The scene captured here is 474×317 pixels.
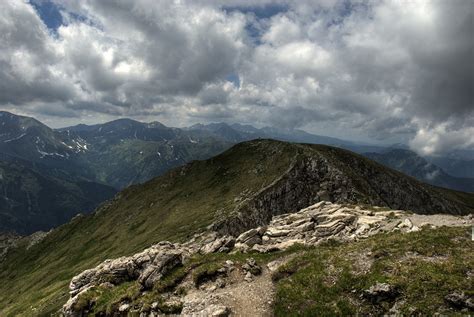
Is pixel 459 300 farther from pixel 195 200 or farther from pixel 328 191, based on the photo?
pixel 195 200

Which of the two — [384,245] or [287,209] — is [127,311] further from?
[287,209]

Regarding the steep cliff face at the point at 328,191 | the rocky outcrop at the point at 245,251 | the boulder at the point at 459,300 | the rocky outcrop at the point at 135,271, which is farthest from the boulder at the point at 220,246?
the steep cliff face at the point at 328,191

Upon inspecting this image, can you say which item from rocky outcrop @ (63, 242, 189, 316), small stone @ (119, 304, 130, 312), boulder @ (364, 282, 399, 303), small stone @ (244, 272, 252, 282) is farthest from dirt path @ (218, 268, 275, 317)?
small stone @ (119, 304, 130, 312)

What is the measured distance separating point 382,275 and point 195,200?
394ft

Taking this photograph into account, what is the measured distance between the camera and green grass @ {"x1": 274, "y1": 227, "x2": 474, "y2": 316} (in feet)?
67.6

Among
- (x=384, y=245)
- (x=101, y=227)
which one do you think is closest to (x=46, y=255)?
(x=101, y=227)

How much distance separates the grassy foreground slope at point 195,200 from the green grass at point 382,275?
6681 cm

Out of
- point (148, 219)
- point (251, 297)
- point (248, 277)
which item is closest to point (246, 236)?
point (248, 277)

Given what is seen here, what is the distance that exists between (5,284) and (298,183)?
540ft

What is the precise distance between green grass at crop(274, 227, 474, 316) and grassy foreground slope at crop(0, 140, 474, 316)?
219 feet

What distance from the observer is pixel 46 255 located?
7362 inches

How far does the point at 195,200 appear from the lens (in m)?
139

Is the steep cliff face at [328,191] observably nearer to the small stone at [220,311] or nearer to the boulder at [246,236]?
the boulder at [246,236]

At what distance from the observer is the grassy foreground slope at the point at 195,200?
109 meters
